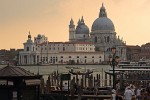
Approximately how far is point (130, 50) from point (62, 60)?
2093 cm

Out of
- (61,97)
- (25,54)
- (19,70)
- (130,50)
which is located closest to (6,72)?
(19,70)

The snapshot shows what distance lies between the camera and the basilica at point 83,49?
358 ft

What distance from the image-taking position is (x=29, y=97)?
39.7ft

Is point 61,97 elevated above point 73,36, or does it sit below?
below

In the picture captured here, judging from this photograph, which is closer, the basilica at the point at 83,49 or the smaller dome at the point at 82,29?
the basilica at the point at 83,49

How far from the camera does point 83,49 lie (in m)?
116

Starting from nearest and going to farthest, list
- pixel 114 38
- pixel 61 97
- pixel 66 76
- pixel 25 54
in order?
pixel 61 97 < pixel 66 76 < pixel 25 54 < pixel 114 38

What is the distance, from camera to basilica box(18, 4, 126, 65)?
10919 cm

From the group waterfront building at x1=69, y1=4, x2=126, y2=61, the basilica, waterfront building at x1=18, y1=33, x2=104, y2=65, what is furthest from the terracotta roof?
waterfront building at x1=69, y1=4, x2=126, y2=61

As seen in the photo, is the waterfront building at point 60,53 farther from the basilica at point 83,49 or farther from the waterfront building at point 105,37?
the waterfront building at point 105,37

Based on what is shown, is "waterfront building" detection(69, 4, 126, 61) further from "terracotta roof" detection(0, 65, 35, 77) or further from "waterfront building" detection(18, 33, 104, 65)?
"terracotta roof" detection(0, 65, 35, 77)

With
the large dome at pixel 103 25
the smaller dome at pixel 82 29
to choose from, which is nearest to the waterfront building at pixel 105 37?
the large dome at pixel 103 25

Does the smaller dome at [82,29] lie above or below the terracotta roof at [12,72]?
above

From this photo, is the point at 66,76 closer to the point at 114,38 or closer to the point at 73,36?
the point at 114,38
